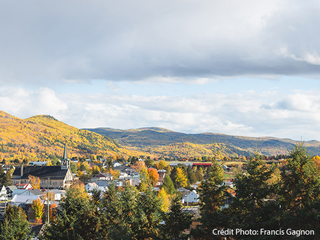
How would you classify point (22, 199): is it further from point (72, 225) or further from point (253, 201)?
point (253, 201)

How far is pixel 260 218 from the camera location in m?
22.3

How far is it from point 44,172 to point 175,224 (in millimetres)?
120746

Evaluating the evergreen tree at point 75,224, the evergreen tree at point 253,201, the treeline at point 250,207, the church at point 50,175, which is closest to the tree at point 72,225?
the evergreen tree at point 75,224

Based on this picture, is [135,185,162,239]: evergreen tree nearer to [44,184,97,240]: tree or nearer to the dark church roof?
[44,184,97,240]: tree

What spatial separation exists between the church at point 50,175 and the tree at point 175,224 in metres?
104

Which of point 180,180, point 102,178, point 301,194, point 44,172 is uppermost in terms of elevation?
point 301,194

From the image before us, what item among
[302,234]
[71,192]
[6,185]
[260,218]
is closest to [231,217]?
[260,218]

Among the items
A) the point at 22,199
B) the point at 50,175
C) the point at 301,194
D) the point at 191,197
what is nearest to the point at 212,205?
the point at 301,194

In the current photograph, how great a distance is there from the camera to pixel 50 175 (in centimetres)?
13012

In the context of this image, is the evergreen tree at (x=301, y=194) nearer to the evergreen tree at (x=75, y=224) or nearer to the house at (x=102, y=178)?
the evergreen tree at (x=75, y=224)

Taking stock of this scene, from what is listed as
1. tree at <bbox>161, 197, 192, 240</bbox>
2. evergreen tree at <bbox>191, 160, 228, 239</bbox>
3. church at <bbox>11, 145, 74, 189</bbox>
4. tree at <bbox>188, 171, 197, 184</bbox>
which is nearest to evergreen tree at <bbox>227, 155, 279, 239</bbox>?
evergreen tree at <bbox>191, 160, 228, 239</bbox>

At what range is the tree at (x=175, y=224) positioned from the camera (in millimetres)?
24891

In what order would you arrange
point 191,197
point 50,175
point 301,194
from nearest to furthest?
1. point 301,194
2. point 191,197
3. point 50,175

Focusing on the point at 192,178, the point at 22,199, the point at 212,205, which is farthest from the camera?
the point at 192,178
